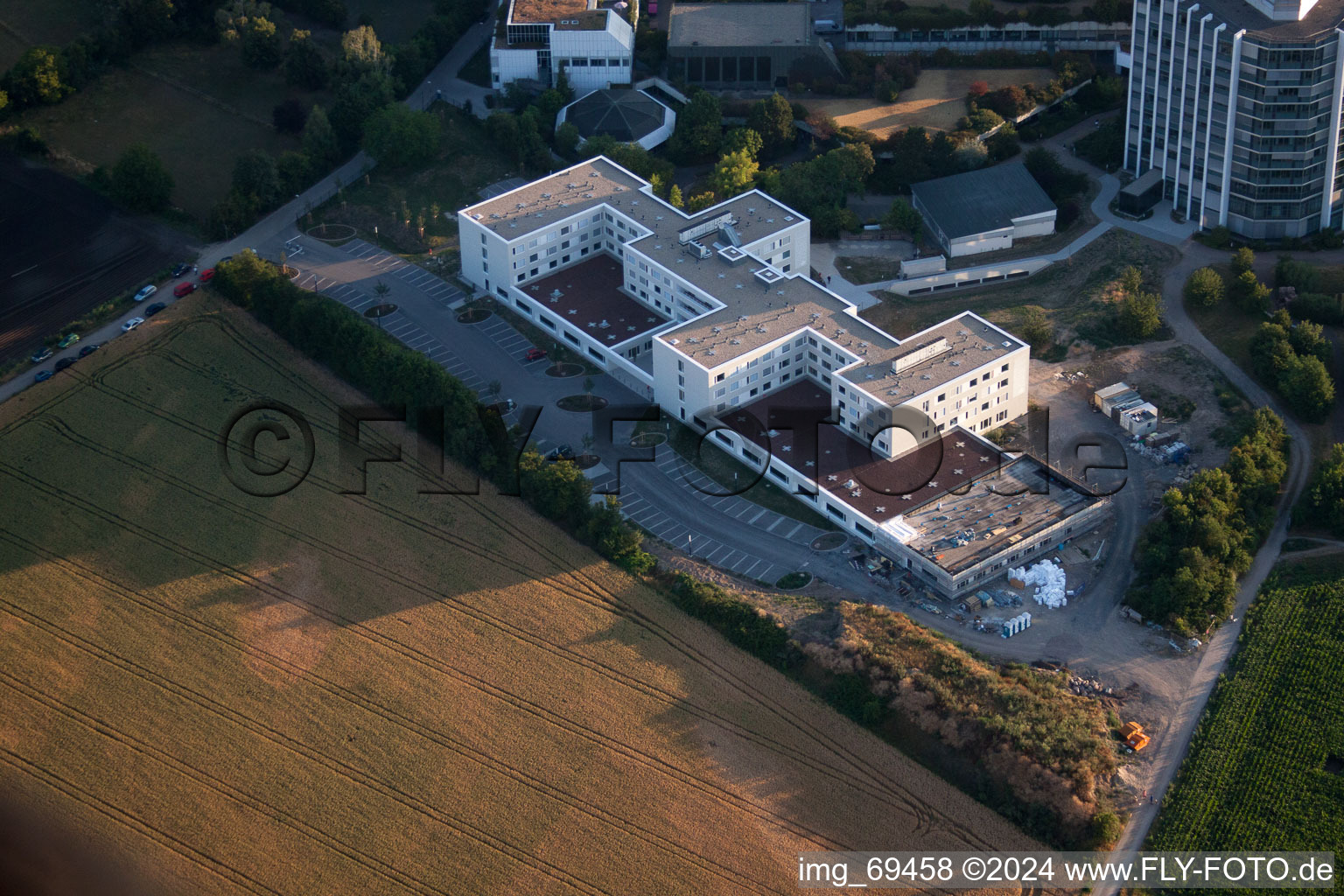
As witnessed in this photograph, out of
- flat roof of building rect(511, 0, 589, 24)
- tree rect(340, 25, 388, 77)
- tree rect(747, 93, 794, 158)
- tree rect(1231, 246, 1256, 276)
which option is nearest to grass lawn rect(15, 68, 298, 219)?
tree rect(340, 25, 388, 77)

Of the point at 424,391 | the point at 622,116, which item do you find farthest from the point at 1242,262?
the point at 424,391

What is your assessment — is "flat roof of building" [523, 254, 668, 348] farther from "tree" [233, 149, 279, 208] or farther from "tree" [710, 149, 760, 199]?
"tree" [233, 149, 279, 208]

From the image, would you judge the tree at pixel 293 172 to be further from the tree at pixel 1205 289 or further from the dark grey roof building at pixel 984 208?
the tree at pixel 1205 289

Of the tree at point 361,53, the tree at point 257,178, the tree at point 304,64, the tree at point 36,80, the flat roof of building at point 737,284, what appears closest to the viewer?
the flat roof of building at point 737,284

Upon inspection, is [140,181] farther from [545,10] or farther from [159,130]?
[545,10]

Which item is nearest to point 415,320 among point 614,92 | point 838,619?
point 614,92

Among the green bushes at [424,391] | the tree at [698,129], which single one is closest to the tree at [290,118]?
the green bushes at [424,391]

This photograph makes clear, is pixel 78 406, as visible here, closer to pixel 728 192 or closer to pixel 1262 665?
pixel 728 192
